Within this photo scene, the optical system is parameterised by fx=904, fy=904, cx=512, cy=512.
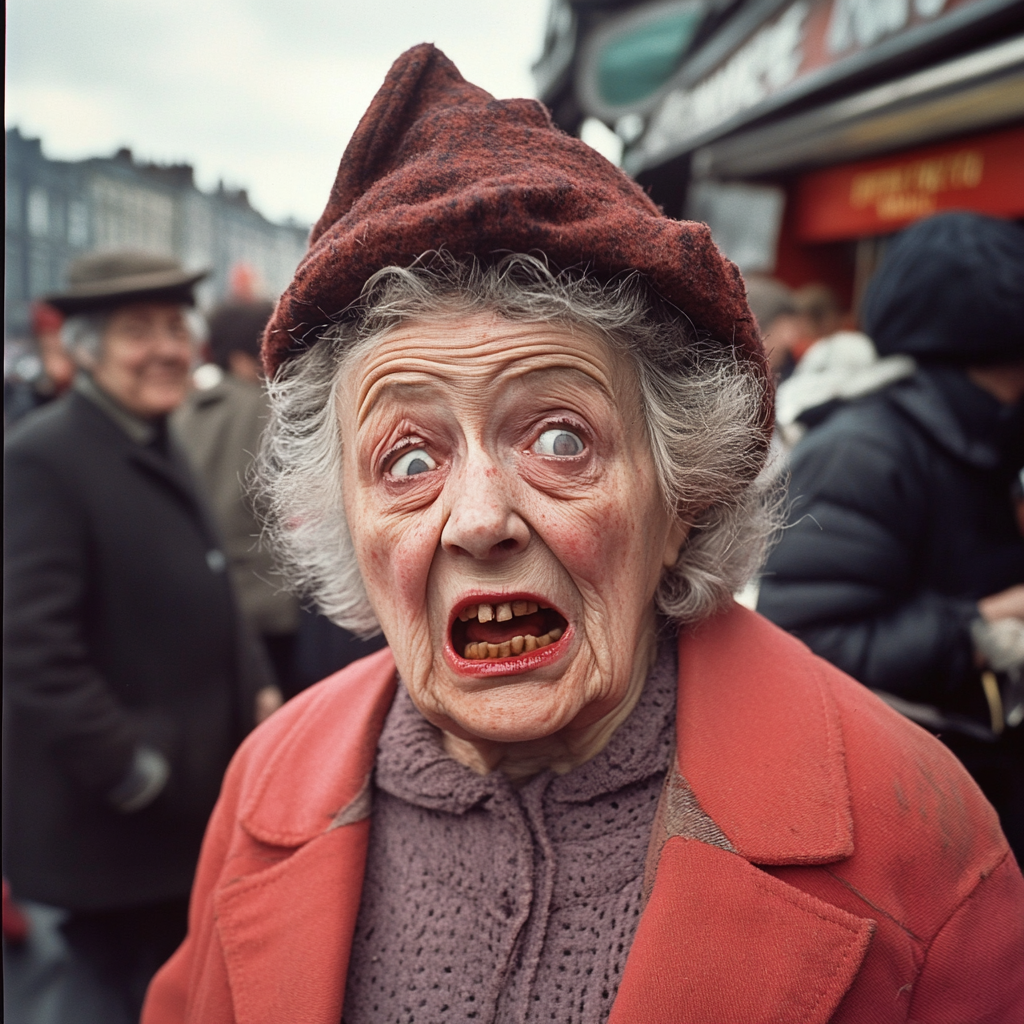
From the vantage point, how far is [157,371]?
317 cm

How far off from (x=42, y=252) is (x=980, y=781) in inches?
122

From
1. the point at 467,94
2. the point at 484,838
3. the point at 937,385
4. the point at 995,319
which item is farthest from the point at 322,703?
the point at 995,319

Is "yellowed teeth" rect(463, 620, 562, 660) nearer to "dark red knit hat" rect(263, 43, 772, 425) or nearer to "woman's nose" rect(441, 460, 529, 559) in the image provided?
"woman's nose" rect(441, 460, 529, 559)

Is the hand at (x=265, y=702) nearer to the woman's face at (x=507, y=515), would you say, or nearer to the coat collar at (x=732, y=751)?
the coat collar at (x=732, y=751)

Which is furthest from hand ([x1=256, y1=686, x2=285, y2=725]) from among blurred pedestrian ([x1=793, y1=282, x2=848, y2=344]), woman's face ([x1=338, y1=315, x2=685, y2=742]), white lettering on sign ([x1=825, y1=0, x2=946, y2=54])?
white lettering on sign ([x1=825, y1=0, x2=946, y2=54])

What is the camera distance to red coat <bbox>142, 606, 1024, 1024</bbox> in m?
1.19

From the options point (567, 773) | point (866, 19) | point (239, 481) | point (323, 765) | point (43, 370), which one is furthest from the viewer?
point (43, 370)

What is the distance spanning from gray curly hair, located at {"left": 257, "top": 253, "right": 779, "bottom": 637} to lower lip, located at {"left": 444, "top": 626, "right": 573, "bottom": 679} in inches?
11.9

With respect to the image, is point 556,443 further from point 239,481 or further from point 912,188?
point 912,188

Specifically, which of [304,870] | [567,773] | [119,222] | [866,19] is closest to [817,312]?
[866,19]

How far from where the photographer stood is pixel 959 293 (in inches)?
92.0

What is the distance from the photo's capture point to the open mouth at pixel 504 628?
51.8 inches

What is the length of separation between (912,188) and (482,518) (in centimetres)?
554

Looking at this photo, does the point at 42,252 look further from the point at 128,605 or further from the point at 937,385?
the point at 937,385
